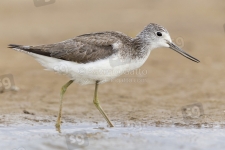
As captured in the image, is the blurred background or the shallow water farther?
the blurred background

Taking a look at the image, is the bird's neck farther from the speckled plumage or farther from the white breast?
the white breast

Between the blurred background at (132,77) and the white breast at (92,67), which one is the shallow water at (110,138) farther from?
the white breast at (92,67)

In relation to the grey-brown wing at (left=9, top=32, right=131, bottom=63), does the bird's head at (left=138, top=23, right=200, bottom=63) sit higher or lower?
higher

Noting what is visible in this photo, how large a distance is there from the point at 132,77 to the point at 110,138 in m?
4.13

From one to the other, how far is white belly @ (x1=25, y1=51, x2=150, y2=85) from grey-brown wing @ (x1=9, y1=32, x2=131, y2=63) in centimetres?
10

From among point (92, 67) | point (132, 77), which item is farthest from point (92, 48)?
point (132, 77)

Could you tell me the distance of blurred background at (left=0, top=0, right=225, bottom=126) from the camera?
10320 mm

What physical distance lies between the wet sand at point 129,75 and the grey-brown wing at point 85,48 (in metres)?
1.49

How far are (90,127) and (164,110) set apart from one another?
1963 millimetres

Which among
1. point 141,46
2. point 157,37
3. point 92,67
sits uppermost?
point 157,37

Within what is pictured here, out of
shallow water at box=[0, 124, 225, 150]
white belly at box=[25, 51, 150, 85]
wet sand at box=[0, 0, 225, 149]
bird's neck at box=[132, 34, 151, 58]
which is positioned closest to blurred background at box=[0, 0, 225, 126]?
wet sand at box=[0, 0, 225, 149]

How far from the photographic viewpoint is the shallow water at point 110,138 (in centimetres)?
830

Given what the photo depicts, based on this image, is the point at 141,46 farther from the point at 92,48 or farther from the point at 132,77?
the point at 132,77

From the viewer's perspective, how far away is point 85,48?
888 centimetres
